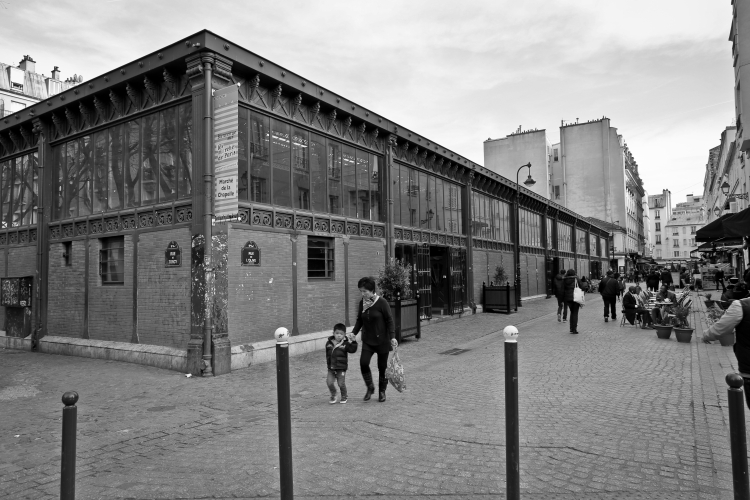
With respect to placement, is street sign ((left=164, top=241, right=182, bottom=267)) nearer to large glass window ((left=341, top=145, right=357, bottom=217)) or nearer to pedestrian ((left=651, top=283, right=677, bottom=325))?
large glass window ((left=341, top=145, right=357, bottom=217))

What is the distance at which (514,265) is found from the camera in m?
27.4

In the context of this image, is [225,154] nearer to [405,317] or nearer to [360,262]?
[360,262]

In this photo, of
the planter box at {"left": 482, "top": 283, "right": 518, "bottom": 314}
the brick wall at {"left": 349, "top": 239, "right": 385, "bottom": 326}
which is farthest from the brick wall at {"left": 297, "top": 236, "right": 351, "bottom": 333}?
the planter box at {"left": 482, "top": 283, "right": 518, "bottom": 314}

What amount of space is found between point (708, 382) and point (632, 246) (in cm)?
6919

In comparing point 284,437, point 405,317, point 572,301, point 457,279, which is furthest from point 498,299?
point 284,437

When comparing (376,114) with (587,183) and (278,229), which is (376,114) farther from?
(587,183)

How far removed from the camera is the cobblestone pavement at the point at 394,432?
14.4 ft


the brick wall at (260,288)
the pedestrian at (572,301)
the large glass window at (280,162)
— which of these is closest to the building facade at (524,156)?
the pedestrian at (572,301)

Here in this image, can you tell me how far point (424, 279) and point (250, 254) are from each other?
8.47 metres

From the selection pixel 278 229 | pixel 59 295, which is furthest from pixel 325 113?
pixel 59 295

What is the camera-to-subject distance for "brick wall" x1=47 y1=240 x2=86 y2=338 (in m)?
12.8

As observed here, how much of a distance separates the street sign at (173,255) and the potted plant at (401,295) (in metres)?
5.44

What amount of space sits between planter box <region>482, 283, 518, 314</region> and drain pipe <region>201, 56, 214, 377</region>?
46.9 ft

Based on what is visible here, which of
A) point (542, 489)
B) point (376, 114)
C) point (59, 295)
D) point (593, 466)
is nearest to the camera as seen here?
point (542, 489)
